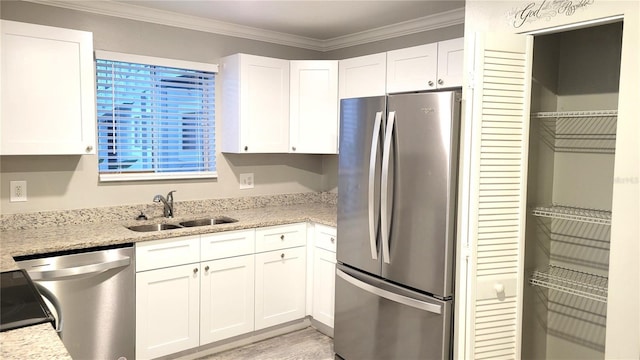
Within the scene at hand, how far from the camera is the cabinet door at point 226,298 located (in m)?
3.14

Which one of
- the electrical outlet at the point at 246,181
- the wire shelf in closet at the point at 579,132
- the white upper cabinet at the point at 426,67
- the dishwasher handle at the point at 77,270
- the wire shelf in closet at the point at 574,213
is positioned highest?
the white upper cabinet at the point at 426,67

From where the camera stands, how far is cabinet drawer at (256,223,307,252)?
336cm

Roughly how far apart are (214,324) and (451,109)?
2079 mm

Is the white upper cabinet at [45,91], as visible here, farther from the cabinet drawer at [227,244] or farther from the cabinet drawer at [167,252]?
the cabinet drawer at [227,244]

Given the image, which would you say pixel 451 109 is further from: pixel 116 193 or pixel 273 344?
pixel 116 193

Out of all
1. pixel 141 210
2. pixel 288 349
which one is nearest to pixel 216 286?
pixel 288 349

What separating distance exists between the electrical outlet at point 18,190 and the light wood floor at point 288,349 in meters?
1.56

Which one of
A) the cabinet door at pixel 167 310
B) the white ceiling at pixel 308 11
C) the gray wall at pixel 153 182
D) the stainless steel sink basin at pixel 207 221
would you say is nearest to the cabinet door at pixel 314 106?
the white ceiling at pixel 308 11

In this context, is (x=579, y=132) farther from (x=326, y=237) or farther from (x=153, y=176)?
(x=153, y=176)

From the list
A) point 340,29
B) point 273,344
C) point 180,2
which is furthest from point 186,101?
point 273,344

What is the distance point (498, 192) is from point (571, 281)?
69 centimetres

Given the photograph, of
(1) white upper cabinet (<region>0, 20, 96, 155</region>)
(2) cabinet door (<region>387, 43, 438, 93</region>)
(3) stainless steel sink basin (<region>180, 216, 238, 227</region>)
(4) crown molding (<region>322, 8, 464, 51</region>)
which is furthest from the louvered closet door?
(1) white upper cabinet (<region>0, 20, 96, 155</region>)

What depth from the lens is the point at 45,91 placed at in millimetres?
2717

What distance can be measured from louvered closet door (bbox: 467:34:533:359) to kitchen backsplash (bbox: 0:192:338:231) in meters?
2.18
